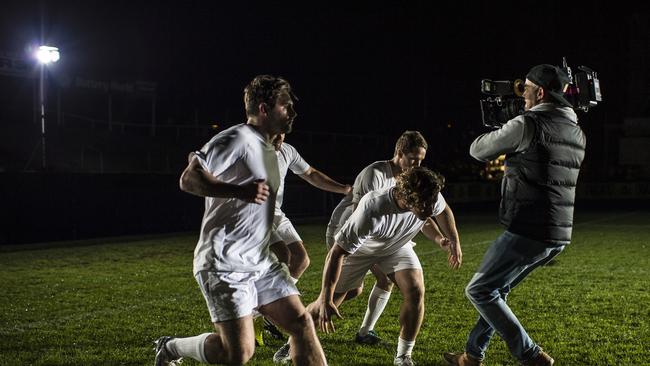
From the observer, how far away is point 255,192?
3.88m

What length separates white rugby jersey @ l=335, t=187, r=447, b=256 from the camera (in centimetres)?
506

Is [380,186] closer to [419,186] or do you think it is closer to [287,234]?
[287,234]

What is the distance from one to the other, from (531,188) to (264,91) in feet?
5.72

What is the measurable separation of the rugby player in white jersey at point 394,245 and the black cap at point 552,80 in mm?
849

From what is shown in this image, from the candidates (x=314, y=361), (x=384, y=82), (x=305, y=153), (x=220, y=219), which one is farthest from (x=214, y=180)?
(x=384, y=82)

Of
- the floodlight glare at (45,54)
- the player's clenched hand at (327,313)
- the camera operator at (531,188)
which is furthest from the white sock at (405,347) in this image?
the floodlight glare at (45,54)

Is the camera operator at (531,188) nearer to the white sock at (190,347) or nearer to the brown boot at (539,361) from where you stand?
the brown boot at (539,361)

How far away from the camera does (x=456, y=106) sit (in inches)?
2106

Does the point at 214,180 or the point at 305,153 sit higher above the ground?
the point at 214,180

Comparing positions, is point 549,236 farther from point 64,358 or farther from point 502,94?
point 64,358

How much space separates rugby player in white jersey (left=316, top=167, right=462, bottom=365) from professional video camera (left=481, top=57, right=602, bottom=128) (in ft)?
1.72

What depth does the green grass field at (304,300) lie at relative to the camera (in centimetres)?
627

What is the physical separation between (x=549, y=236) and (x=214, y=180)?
6.97 feet

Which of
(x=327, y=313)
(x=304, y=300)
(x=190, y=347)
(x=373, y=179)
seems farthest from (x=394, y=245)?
(x=304, y=300)
